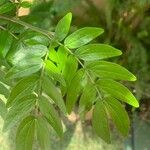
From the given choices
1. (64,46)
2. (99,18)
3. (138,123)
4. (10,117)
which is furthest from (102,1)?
(10,117)

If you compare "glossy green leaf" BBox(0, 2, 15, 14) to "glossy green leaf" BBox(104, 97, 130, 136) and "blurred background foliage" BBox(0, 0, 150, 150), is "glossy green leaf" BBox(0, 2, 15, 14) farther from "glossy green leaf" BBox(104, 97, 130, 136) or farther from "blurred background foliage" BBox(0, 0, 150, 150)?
"blurred background foliage" BBox(0, 0, 150, 150)

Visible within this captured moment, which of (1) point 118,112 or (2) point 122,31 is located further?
(2) point 122,31

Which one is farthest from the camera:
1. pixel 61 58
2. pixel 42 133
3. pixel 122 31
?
pixel 122 31

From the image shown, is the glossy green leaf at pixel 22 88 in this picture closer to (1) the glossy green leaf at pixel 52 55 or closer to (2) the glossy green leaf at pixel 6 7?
(1) the glossy green leaf at pixel 52 55

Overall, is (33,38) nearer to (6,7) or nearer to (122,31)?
(6,7)

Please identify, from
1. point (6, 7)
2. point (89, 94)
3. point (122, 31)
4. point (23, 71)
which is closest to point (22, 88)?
point (23, 71)

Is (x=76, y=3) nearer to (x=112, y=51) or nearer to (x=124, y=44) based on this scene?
(x=124, y=44)
